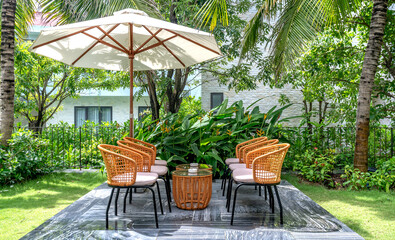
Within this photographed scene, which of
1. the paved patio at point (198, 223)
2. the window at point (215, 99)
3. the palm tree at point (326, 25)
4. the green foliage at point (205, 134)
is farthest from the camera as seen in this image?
the window at point (215, 99)

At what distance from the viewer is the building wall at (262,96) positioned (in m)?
13.0

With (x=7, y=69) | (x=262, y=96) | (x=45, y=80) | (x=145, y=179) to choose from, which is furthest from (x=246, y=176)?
(x=45, y=80)

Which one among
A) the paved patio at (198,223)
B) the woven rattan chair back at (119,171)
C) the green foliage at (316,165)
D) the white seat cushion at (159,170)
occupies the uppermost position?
the woven rattan chair back at (119,171)

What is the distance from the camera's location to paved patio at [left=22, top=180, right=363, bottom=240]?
3283 mm

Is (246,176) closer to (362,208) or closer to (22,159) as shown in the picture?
(362,208)

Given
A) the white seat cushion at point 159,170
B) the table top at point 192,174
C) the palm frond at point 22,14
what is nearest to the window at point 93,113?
the palm frond at point 22,14

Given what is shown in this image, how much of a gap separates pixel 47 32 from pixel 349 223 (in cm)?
475

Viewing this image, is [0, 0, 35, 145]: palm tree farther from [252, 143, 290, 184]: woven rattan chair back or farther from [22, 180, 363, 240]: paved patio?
[252, 143, 290, 184]: woven rattan chair back

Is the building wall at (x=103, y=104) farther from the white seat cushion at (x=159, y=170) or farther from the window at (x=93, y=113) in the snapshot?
the white seat cushion at (x=159, y=170)

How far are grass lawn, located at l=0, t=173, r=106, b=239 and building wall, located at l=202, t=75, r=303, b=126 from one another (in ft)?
23.4

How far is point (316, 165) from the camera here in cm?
689

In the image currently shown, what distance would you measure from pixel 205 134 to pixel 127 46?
242 centimetres

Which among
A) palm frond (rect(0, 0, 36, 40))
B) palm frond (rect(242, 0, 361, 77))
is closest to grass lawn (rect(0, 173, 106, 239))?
palm frond (rect(0, 0, 36, 40))

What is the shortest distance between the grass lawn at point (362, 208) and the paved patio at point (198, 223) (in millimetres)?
511
